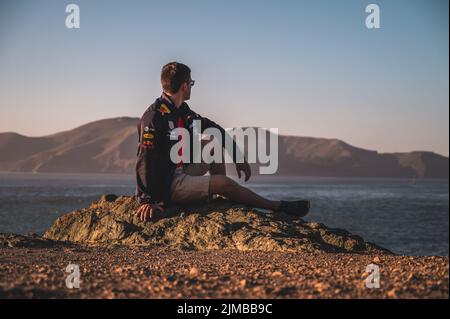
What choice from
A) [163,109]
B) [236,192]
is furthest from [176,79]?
[236,192]

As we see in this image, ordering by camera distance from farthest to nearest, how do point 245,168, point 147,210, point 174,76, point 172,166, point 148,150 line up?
point 245,168
point 147,210
point 172,166
point 174,76
point 148,150

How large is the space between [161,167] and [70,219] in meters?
2.75

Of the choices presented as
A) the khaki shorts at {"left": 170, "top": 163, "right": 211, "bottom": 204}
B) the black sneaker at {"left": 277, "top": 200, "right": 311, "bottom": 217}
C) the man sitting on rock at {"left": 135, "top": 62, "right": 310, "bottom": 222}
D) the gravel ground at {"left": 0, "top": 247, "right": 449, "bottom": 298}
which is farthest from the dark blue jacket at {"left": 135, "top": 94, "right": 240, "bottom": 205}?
the black sneaker at {"left": 277, "top": 200, "right": 311, "bottom": 217}

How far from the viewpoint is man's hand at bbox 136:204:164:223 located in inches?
302

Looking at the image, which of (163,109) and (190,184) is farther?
(190,184)

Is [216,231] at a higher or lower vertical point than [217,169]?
lower

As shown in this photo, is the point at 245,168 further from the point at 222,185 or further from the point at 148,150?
the point at 148,150

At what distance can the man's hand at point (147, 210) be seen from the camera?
7668mm

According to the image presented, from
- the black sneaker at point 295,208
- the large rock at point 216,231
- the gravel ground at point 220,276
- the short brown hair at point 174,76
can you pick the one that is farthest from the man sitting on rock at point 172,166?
the gravel ground at point 220,276

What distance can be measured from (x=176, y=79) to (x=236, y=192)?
79.9 inches

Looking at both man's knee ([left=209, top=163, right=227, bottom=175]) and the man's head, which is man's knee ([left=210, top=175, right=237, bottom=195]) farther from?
the man's head

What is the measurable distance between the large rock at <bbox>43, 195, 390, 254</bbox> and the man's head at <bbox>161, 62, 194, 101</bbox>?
6.36 feet

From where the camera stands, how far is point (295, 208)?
825 centimetres

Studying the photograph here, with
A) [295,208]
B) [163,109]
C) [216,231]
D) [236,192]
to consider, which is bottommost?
[216,231]
